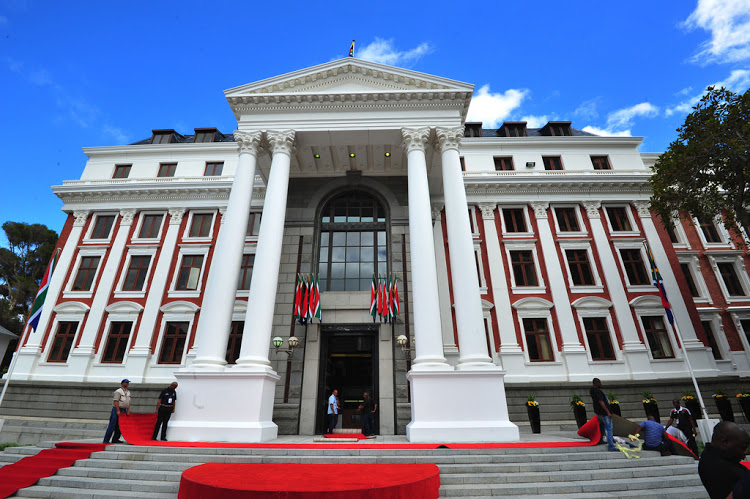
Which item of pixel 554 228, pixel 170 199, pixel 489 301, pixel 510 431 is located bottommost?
pixel 510 431

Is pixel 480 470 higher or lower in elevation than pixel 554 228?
lower

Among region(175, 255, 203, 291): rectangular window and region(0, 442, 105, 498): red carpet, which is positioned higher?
region(175, 255, 203, 291): rectangular window

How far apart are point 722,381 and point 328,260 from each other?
67.0 ft

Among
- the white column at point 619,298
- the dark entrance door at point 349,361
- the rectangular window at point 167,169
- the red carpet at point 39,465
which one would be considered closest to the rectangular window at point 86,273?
the rectangular window at point 167,169

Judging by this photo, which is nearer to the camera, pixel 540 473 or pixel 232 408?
pixel 540 473

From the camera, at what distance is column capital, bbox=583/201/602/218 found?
21969 mm

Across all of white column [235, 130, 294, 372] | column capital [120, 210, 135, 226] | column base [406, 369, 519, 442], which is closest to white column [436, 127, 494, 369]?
column base [406, 369, 519, 442]

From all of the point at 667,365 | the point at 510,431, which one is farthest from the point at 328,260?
the point at 667,365

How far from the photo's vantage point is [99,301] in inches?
814

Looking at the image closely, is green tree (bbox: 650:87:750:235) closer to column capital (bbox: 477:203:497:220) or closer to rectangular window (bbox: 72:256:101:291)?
column capital (bbox: 477:203:497:220)

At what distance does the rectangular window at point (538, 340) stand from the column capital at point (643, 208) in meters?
9.53

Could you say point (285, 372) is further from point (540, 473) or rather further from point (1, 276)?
point (1, 276)

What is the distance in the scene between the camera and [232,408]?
10.8 metres

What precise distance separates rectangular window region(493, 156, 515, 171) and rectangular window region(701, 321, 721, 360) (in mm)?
14109
